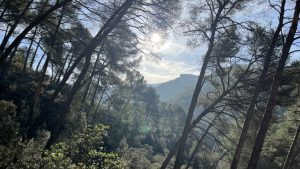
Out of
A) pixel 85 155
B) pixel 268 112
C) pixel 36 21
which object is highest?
pixel 36 21

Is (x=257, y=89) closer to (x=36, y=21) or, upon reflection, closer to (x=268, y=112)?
(x=268, y=112)

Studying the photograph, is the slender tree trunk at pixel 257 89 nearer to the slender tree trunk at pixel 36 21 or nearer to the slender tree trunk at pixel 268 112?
the slender tree trunk at pixel 268 112

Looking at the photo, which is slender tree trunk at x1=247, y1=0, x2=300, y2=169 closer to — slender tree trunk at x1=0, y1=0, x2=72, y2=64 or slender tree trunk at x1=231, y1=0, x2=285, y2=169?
slender tree trunk at x1=231, y1=0, x2=285, y2=169

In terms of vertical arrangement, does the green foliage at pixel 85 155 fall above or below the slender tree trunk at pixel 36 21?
below

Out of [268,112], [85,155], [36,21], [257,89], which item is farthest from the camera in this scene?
[257,89]

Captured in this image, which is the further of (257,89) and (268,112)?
(257,89)

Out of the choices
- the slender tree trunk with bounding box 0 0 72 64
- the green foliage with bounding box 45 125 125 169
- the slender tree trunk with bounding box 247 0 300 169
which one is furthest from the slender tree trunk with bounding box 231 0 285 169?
the slender tree trunk with bounding box 0 0 72 64

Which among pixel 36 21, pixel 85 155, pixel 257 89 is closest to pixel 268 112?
pixel 257 89

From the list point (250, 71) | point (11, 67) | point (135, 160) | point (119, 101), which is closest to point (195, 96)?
point (250, 71)

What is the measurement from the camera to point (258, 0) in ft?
43.3

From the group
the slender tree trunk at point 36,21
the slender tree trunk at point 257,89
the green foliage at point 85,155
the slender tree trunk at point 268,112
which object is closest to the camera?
the green foliage at point 85,155

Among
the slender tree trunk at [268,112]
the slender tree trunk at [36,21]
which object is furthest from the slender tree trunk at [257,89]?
the slender tree trunk at [36,21]

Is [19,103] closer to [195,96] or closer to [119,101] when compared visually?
[195,96]

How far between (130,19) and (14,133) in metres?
5.93
